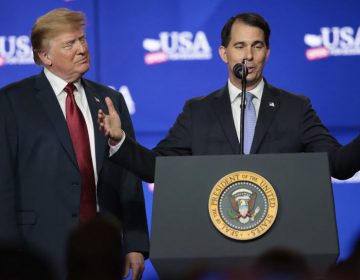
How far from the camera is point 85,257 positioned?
1556 mm

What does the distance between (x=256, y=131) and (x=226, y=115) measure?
0.15 metres

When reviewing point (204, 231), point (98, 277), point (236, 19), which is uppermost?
point (236, 19)

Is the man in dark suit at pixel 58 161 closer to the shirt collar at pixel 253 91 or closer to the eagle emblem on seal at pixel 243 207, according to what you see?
the shirt collar at pixel 253 91

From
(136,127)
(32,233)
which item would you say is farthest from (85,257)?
(136,127)

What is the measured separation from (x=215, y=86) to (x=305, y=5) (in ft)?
2.41

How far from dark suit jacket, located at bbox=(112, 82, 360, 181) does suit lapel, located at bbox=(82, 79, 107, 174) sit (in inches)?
9.1

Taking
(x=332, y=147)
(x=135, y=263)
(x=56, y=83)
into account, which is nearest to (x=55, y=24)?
(x=56, y=83)

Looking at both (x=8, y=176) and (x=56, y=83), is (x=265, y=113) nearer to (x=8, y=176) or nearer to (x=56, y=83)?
(x=56, y=83)

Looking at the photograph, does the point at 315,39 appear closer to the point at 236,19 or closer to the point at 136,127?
the point at 136,127

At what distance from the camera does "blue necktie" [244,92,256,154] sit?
3346 millimetres

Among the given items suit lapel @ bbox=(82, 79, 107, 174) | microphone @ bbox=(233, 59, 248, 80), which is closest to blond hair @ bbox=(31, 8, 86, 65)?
suit lapel @ bbox=(82, 79, 107, 174)

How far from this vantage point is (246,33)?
138 inches

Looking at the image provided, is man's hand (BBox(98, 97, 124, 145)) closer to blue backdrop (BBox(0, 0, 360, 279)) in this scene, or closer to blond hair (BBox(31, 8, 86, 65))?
blond hair (BBox(31, 8, 86, 65))

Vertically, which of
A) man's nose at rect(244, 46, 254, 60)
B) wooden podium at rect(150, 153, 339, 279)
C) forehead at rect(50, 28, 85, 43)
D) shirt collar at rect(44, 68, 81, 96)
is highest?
forehead at rect(50, 28, 85, 43)
